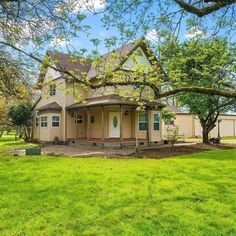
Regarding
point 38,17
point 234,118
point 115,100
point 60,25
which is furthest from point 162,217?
point 234,118

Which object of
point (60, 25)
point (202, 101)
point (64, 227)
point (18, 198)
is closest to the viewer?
point (64, 227)

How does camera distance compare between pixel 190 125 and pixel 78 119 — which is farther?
pixel 190 125

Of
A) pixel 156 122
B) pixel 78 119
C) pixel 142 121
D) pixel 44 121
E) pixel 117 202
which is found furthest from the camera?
pixel 44 121

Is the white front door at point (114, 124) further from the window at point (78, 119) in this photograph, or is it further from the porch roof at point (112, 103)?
the window at point (78, 119)

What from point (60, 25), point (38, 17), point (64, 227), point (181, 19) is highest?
point (38, 17)

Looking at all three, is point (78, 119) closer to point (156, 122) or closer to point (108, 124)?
point (108, 124)

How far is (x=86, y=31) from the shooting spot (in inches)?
305

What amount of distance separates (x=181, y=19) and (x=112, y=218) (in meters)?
3.90

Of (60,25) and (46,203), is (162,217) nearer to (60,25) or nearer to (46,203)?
(46,203)

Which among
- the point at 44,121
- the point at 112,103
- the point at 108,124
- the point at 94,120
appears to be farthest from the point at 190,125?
the point at 112,103

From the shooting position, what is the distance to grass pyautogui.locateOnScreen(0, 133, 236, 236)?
553 cm

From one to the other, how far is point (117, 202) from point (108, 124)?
19.0 m

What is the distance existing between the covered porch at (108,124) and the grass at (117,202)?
42.3 feet

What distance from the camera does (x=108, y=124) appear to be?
26016mm
